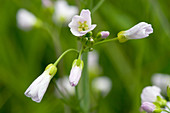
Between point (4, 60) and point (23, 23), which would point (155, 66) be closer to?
point (23, 23)

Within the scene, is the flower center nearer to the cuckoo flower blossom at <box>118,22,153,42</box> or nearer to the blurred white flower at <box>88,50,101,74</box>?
the cuckoo flower blossom at <box>118,22,153,42</box>

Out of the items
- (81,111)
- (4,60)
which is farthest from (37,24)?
(81,111)

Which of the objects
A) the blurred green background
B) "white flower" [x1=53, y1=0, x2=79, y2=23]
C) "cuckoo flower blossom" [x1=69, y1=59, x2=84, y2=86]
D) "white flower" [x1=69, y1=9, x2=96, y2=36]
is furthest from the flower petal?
"white flower" [x1=53, y1=0, x2=79, y2=23]

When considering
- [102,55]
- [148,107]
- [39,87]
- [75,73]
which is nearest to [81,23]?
[75,73]

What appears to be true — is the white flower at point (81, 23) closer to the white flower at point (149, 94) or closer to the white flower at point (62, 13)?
the white flower at point (149, 94)

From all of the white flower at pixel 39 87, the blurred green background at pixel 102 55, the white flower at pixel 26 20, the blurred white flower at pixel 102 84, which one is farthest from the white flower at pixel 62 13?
the white flower at pixel 39 87

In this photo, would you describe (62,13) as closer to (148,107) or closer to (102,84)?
(102,84)
